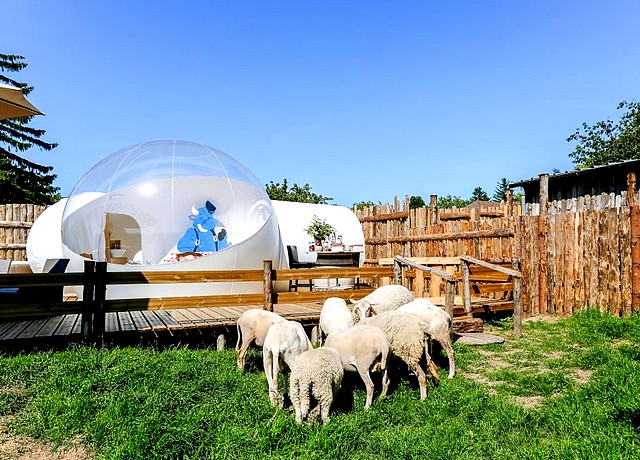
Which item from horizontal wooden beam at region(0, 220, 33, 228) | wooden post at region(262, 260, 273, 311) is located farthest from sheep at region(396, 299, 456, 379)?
horizontal wooden beam at region(0, 220, 33, 228)

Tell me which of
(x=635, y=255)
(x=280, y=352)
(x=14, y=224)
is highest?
(x=14, y=224)

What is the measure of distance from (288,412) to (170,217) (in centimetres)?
595

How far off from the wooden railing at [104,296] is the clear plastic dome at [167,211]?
1691mm

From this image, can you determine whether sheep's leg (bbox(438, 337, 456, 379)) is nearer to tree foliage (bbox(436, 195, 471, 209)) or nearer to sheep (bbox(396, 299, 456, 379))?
sheep (bbox(396, 299, 456, 379))

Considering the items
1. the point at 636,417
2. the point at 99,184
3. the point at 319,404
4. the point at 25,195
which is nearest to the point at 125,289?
the point at 99,184

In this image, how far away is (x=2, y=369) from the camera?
4.71 metres

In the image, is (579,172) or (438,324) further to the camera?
(579,172)

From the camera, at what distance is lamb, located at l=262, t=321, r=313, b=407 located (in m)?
4.38

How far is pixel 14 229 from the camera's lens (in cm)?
1311

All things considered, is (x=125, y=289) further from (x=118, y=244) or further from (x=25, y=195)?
(x=25, y=195)

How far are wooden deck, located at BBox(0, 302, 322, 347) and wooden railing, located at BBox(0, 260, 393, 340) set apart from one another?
0.24 metres

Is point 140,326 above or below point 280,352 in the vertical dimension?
below

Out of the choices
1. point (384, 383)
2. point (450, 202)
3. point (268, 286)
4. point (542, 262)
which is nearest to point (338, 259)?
point (268, 286)

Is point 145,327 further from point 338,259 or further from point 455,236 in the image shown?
point 455,236
